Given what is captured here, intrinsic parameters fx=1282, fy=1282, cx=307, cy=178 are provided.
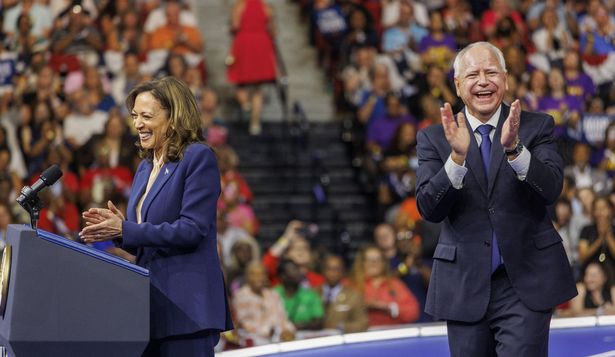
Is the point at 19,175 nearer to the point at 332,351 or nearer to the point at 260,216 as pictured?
the point at 260,216

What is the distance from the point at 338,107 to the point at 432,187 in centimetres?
799

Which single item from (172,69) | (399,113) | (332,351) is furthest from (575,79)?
(332,351)

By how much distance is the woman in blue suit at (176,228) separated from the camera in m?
4.18

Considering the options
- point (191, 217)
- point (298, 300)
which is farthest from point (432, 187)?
point (298, 300)

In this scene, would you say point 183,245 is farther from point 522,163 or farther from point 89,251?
point 522,163

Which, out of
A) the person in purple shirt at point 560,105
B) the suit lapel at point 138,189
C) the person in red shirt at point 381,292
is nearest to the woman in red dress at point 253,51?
the person in purple shirt at point 560,105

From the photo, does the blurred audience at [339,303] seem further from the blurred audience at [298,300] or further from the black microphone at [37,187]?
the black microphone at [37,187]

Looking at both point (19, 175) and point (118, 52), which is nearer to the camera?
point (19, 175)

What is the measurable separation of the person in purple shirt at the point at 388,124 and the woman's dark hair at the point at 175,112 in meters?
6.55

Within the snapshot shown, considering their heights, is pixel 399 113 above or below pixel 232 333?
above

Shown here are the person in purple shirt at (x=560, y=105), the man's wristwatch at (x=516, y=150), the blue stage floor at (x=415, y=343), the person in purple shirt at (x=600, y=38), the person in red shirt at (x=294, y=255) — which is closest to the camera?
the man's wristwatch at (x=516, y=150)

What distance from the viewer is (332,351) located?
21.3ft

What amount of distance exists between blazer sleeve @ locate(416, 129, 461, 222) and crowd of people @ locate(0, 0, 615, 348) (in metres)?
3.70

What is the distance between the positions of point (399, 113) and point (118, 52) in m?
2.44
